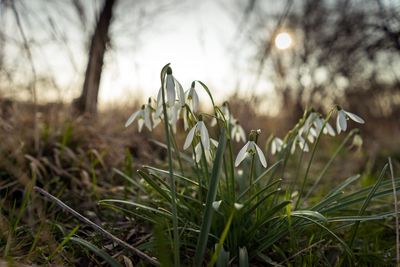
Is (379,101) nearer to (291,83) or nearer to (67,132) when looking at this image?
(291,83)

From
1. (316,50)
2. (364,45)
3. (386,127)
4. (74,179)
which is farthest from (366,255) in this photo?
(386,127)

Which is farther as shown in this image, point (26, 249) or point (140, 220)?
point (140, 220)

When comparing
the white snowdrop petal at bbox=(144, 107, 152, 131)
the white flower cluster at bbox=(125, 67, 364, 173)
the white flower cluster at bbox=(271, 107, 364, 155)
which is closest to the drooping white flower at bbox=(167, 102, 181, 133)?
the white flower cluster at bbox=(125, 67, 364, 173)

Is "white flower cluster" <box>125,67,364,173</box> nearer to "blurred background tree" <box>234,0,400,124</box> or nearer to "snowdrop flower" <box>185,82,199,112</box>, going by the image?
"snowdrop flower" <box>185,82,199,112</box>

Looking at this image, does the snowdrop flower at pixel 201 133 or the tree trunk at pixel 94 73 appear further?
the tree trunk at pixel 94 73

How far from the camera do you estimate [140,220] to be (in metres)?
2.17

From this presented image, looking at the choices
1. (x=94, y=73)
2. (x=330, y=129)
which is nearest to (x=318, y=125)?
(x=330, y=129)

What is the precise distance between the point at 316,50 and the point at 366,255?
26.2 feet

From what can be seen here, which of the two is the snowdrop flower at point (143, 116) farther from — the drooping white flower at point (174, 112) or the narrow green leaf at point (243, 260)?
the narrow green leaf at point (243, 260)

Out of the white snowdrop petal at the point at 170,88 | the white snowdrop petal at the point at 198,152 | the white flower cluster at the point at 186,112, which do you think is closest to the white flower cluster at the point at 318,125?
the white flower cluster at the point at 186,112

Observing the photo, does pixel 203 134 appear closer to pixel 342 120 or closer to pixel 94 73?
pixel 342 120

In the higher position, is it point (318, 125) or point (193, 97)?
point (193, 97)

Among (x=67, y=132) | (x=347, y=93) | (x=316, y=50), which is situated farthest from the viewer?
(x=347, y=93)

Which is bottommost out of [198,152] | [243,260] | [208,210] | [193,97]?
[243,260]
